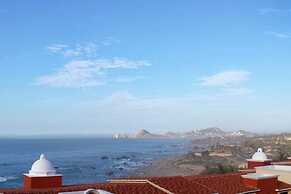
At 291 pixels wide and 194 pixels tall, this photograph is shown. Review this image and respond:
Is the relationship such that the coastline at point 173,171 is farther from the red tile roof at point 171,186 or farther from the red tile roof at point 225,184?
the red tile roof at point 171,186

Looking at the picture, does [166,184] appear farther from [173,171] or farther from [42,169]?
[173,171]

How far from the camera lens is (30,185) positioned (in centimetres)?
1750

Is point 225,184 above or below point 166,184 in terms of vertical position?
below

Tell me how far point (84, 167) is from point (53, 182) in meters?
65.1

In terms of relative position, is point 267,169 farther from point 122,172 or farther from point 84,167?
point 84,167

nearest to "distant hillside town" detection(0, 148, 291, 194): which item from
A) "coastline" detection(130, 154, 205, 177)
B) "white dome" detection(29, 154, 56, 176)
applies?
"white dome" detection(29, 154, 56, 176)

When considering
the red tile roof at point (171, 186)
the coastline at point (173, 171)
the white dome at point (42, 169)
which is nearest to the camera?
the red tile roof at point (171, 186)

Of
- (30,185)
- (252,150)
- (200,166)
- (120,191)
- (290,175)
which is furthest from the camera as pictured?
(252,150)

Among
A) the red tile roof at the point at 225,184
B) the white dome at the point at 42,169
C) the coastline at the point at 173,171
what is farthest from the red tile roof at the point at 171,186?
the coastline at the point at 173,171

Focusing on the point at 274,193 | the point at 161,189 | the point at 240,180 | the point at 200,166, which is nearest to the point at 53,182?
the point at 161,189

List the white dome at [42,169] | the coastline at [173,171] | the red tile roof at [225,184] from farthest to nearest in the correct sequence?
the coastline at [173,171] → the red tile roof at [225,184] → the white dome at [42,169]

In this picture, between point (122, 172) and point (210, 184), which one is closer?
point (210, 184)

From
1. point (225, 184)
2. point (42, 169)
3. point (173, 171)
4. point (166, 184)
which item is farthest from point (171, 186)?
point (173, 171)

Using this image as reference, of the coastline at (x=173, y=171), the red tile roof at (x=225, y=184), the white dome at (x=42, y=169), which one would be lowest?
the coastline at (x=173, y=171)
